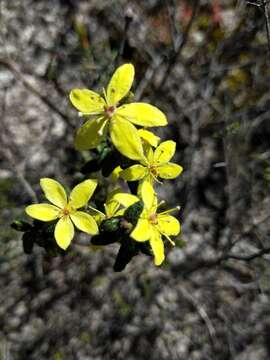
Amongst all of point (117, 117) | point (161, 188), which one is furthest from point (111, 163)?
point (161, 188)

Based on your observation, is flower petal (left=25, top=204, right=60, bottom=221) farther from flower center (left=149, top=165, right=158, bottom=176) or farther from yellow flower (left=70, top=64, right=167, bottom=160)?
flower center (left=149, top=165, right=158, bottom=176)

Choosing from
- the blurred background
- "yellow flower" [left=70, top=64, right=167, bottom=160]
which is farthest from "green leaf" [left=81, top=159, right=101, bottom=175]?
the blurred background

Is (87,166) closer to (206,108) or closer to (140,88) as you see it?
(140,88)

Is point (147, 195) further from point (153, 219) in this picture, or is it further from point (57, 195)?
point (57, 195)

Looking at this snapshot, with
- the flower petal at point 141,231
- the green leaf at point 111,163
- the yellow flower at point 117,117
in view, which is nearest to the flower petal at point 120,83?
the yellow flower at point 117,117

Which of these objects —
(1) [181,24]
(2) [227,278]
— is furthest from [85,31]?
(2) [227,278]

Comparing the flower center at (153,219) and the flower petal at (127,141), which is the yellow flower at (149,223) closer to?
the flower center at (153,219)

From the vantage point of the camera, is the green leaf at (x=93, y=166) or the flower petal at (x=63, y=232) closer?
the flower petal at (x=63, y=232)
